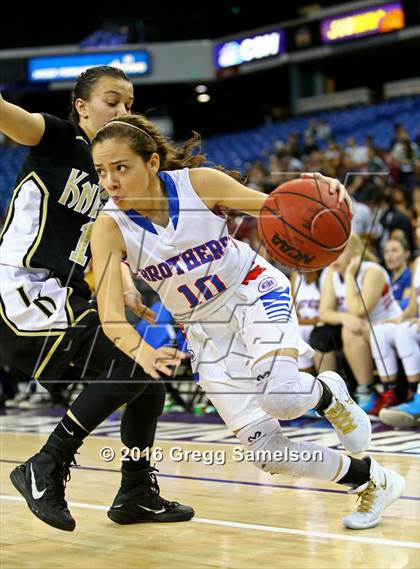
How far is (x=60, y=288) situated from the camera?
131 inches

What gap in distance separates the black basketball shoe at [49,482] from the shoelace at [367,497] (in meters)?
1.08

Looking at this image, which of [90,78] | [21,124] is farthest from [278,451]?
[90,78]

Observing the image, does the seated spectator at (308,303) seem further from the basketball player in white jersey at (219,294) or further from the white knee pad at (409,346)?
the basketball player in white jersey at (219,294)

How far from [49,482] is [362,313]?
151 inches

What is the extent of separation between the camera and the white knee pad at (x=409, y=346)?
20.7 ft

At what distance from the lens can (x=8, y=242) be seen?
337cm

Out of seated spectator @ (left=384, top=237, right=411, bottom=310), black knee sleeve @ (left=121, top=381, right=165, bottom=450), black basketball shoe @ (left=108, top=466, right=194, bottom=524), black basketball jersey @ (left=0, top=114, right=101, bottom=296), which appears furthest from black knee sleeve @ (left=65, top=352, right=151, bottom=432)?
seated spectator @ (left=384, top=237, right=411, bottom=310)

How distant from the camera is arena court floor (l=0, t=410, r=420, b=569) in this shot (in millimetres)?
2977

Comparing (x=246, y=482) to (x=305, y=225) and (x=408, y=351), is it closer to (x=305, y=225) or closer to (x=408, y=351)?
(x=305, y=225)

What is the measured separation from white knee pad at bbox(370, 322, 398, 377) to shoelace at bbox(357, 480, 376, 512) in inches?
120

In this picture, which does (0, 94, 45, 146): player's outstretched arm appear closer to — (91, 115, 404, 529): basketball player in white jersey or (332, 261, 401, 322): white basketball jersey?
(91, 115, 404, 529): basketball player in white jersey

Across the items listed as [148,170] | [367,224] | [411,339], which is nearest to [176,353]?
[148,170]

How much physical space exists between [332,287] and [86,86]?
373cm

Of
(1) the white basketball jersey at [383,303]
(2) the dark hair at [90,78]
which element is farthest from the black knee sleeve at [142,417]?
(1) the white basketball jersey at [383,303]
